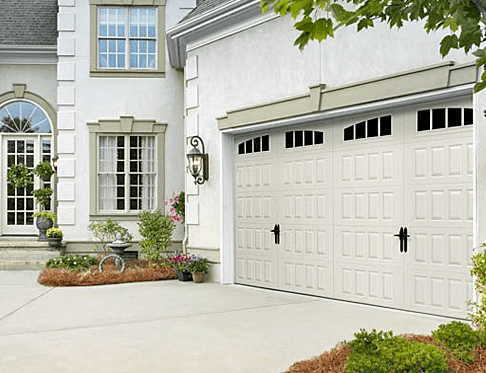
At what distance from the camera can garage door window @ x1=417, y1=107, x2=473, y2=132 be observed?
8.25 meters

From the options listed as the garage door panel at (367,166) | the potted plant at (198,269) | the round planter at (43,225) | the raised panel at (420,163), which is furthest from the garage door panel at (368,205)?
the round planter at (43,225)

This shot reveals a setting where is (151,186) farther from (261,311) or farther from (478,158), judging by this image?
(478,158)

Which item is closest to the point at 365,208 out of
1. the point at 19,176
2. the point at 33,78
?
the point at 19,176

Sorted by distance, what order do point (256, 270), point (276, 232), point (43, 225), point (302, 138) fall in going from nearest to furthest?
1. point (302, 138)
2. point (276, 232)
3. point (256, 270)
4. point (43, 225)

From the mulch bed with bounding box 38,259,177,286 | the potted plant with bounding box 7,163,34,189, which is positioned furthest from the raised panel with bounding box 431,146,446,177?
the potted plant with bounding box 7,163,34,189

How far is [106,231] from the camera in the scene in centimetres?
1498

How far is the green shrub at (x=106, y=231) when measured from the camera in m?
15.0

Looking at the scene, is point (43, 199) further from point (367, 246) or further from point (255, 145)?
point (367, 246)

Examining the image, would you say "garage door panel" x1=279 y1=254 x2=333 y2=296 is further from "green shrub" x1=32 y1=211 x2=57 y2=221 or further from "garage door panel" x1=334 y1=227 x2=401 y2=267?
"green shrub" x1=32 y1=211 x2=57 y2=221

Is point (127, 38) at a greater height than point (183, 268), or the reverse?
point (127, 38)

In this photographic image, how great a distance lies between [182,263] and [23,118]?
692cm

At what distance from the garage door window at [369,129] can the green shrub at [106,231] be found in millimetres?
6602

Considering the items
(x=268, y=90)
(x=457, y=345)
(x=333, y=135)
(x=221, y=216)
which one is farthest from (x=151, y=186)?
(x=457, y=345)

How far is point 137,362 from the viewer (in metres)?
6.18
